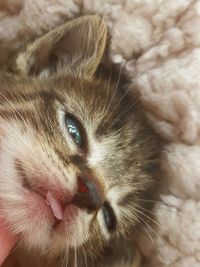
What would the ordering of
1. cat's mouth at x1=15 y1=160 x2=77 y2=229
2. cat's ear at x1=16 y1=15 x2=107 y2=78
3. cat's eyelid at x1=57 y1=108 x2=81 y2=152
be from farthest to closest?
cat's ear at x1=16 y1=15 x2=107 y2=78 → cat's eyelid at x1=57 y1=108 x2=81 y2=152 → cat's mouth at x1=15 y1=160 x2=77 y2=229

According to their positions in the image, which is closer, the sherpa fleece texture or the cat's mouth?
the cat's mouth

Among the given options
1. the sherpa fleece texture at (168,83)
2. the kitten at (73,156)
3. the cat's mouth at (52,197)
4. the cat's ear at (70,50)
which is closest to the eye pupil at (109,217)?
the kitten at (73,156)

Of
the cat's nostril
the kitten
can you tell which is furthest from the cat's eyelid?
the cat's nostril

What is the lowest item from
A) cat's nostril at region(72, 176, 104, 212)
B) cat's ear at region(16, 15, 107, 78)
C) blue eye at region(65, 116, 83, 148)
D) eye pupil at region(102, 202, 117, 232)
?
eye pupil at region(102, 202, 117, 232)

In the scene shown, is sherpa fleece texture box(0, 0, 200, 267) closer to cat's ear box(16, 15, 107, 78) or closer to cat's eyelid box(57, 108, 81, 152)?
cat's ear box(16, 15, 107, 78)

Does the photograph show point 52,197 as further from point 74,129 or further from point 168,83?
point 168,83

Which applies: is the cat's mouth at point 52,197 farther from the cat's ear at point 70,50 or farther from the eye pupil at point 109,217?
the cat's ear at point 70,50
